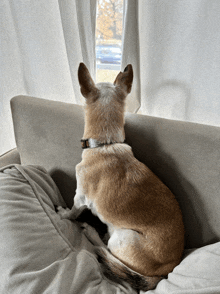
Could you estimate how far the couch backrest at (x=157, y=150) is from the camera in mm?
947

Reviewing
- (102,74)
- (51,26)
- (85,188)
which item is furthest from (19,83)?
(85,188)

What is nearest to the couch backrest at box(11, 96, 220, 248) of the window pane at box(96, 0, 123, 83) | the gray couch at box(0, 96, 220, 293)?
the gray couch at box(0, 96, 220, 293)

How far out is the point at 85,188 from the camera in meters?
1.05

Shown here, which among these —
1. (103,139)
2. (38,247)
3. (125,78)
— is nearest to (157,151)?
(103,139)

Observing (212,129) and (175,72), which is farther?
(175,72)

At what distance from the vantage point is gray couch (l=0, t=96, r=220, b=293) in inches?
37.3

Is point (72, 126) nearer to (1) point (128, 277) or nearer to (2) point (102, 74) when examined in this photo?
(2) point (102, 74)

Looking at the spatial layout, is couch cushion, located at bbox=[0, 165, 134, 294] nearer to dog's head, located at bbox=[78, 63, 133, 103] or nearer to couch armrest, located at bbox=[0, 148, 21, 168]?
couch armrest, located at bbox=[0, 148, 21, 168]

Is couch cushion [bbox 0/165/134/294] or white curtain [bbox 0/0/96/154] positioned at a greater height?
white curtain [bbox 0/0/96/154]

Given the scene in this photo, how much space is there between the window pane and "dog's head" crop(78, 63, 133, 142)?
434 mm

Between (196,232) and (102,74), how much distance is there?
3.88ft

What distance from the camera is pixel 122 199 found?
38.4 inches

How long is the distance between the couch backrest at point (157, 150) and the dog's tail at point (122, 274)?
0.29 meters

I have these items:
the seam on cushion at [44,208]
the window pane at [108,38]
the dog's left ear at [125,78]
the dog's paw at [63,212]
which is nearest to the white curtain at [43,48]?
the window pane at [108,38]
